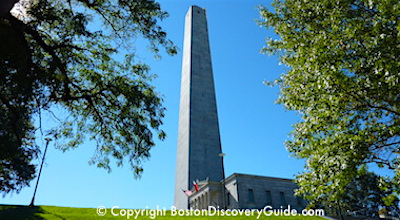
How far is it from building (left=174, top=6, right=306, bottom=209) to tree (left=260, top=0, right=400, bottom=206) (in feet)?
63.3

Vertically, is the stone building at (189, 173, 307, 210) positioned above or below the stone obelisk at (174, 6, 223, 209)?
below

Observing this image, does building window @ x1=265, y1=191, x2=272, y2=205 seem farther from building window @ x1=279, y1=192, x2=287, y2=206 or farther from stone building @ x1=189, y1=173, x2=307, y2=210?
building window @ x1=279, y1=192, x2=287, y2=206

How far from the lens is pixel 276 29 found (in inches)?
522

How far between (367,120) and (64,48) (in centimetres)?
1278

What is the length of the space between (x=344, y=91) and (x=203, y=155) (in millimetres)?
36739

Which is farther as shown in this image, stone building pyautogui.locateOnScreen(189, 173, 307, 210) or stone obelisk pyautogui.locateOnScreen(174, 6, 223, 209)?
stone obelisk pyautogui.locateOnScreen(174, 6, 223, 209)

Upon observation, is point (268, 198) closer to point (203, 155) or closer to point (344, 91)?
point (203, 155)

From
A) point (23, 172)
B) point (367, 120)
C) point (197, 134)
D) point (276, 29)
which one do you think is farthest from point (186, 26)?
point (367, 120)

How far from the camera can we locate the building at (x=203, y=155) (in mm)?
38125

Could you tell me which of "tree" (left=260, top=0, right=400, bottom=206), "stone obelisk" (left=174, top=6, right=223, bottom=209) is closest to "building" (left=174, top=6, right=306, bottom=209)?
"stone obelisk" (left=174, top=6, right=223, bottom=209)

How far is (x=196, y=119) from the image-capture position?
158ft

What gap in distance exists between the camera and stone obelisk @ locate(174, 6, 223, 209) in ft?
146

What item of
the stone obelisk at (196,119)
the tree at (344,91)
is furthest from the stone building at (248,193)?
the tree at (344,91)

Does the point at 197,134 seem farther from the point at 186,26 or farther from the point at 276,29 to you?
the point at 276,29
